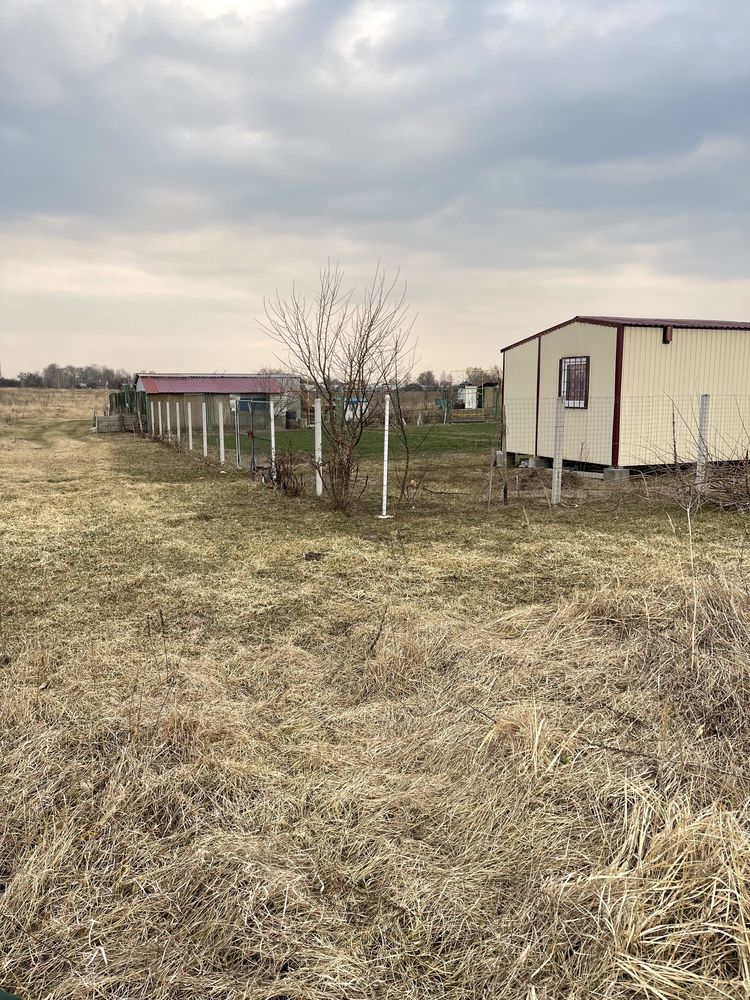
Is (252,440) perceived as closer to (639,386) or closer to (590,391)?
(590,391)

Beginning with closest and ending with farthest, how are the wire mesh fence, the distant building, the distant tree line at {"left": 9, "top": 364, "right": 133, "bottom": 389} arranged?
the wire mesh fence → the distant building → the distant tree line at {"left": 9, "top": 364, "right": 133, "bottom": 389}

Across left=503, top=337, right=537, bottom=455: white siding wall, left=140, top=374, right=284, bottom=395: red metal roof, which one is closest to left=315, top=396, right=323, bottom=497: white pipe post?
left=503, top=337, right=537, bottom=455: white siding wall

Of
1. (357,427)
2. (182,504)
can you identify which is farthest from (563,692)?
(182,504)

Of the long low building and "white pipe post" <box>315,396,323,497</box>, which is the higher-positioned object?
the long low building

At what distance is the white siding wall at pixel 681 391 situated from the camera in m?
11.0

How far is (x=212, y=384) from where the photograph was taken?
3362 cm

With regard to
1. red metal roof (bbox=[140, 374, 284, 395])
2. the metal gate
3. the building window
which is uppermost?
red metal roof (bbox=[140, 374, 284, 395])

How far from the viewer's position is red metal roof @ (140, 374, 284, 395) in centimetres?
3122

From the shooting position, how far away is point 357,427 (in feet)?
27.6

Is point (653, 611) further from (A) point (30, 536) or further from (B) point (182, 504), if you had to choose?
(B) point (182, 504)

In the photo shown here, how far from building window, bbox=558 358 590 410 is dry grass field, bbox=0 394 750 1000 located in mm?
7460

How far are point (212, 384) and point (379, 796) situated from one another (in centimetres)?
3298

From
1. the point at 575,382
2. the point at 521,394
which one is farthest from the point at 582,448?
the point at 521,394

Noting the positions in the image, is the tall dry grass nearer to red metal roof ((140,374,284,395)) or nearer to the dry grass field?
red metal roof ((140,374,284,395))
